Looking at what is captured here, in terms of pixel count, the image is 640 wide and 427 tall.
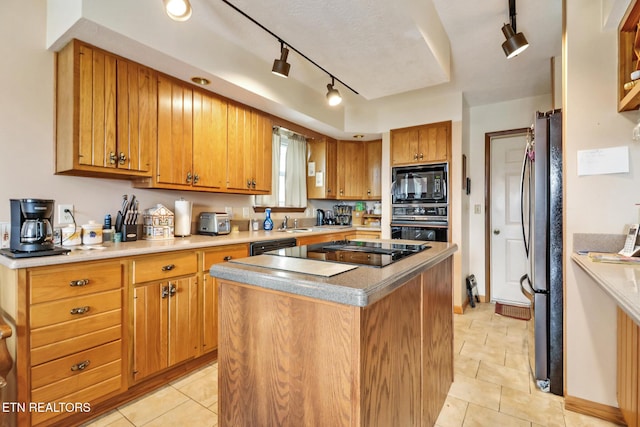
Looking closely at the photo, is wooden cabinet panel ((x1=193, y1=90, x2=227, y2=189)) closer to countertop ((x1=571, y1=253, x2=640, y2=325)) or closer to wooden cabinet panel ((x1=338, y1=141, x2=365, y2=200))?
wooden cabinet panel ((x1=338, y1=141, x2=365, y2=200))

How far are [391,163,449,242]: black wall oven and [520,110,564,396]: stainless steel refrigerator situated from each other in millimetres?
1455

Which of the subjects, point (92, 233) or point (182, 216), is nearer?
point (92, 233)

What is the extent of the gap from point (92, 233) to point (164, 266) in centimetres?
55

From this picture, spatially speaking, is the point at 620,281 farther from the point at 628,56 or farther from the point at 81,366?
the point at 81,366

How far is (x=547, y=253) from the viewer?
1.97 meters

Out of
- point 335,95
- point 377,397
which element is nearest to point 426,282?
point 377,397

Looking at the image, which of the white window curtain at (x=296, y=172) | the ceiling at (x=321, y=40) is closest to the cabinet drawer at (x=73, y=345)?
the ceiling at (x=321, y=40)

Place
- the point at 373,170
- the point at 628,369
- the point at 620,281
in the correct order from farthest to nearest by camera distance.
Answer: the point at 373,170
the point at 628,369
the point at 620,281

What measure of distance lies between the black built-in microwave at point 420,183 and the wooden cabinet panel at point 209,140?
212 cm

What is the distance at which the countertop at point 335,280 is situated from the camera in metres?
0.90

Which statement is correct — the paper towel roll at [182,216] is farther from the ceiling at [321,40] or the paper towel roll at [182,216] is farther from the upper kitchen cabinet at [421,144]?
the upper kitchen cabinet at [421,144]

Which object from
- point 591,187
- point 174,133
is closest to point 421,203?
point 591,187

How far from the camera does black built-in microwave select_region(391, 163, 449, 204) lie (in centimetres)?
350

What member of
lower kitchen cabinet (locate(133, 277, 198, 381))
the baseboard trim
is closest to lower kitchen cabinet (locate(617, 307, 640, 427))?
the baseboard trim
